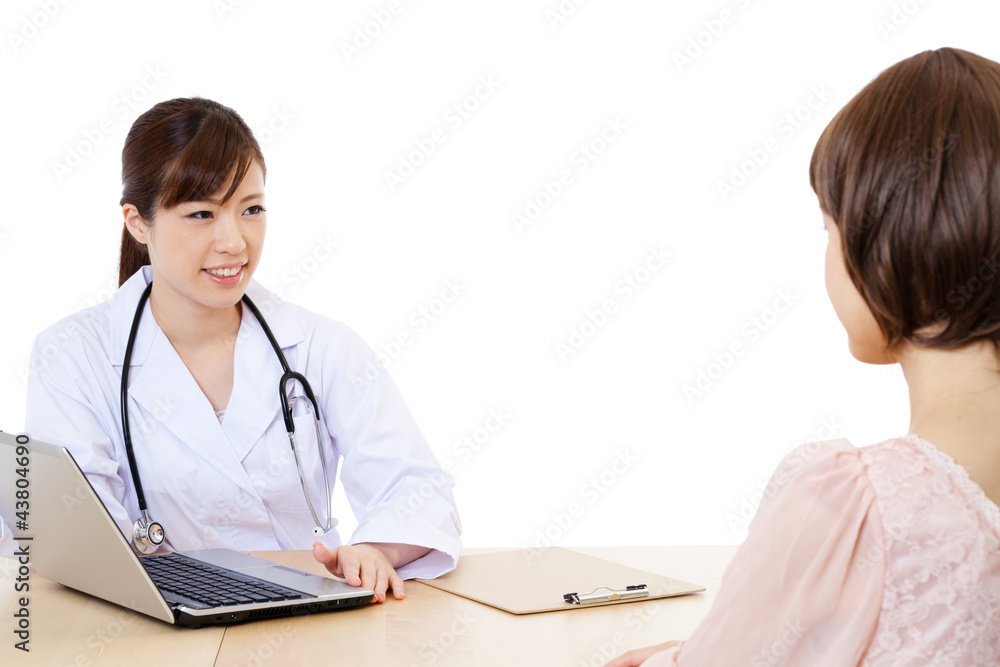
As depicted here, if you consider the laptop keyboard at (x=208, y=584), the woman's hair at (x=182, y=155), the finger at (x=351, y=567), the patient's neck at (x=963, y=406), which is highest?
the woman's hair at (x=182, y=155)

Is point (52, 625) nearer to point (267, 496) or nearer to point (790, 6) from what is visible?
point (267, 496)

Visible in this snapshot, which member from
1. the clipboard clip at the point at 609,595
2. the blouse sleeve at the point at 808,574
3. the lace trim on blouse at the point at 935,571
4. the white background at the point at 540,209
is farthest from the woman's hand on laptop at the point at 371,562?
the white background at the point at 540,209

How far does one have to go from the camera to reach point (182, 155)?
64.9 inches

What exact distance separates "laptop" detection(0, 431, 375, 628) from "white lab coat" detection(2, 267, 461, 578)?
13.2 inches

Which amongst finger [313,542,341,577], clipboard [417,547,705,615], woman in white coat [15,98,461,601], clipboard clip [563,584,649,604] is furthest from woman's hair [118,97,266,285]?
clipboard clip [563,584,649,604]

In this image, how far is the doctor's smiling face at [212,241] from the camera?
167cm

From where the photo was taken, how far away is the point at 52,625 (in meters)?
1.07

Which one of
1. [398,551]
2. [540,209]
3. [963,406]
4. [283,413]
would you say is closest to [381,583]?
[398,551]

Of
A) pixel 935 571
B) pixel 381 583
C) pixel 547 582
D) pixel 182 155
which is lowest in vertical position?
pixel 547 582

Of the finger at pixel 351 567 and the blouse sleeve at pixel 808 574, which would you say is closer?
the blouse sleeve at pixel 808 574

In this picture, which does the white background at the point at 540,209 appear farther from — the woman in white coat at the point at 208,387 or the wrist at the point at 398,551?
the wrist at the point at 398,551

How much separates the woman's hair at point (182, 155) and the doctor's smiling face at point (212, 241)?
2cm

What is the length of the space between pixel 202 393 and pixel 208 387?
60mm

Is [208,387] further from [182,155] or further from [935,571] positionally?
[935,571]
